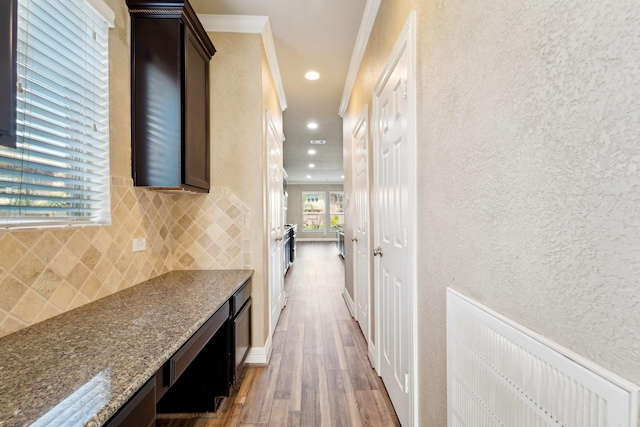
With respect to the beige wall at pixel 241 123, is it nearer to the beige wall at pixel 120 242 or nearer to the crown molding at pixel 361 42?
the beige wall at pixel 120 242

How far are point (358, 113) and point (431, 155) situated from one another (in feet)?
6.49

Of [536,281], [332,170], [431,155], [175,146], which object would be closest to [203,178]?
[175,146]

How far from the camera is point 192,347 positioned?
4.03 feet

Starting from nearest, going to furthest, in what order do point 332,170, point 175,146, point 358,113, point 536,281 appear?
1. point 536,281
2. point 175,146
3. point 358,113
4. point 332,170

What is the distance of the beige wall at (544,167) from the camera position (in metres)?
0.49

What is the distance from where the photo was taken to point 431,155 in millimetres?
1260

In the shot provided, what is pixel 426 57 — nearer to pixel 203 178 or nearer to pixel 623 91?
pixel 623 91

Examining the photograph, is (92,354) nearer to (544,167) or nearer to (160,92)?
(544,167)

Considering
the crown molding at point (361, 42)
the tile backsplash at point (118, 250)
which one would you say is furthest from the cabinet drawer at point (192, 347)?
the crown molding at point (361, 42)

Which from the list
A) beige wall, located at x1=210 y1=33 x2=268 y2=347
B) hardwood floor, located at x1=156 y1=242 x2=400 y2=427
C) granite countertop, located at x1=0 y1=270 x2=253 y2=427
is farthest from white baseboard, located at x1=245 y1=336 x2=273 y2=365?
granite countertop, located at x1=0 y1=270 x2=253 y2=427

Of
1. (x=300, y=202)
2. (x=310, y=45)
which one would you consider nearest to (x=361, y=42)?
(x=310, y=45)

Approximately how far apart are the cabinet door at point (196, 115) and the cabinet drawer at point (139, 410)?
4.19 feet

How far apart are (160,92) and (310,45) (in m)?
1.52

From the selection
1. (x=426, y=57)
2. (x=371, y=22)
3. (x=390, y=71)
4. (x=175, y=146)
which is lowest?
(x=175, y=146)
